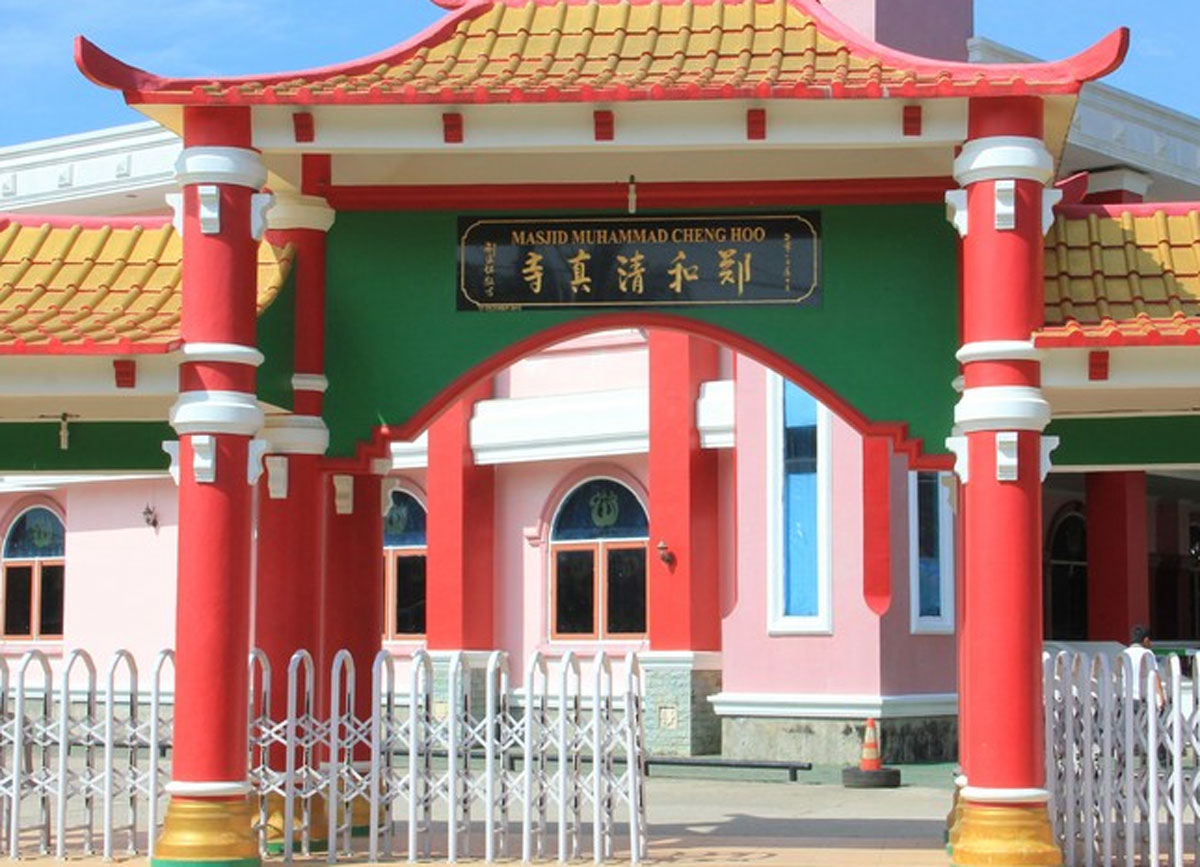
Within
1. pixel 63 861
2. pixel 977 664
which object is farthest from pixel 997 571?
pixel 63 861

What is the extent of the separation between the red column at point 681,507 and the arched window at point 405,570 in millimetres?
5002

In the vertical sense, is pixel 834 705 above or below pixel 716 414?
below

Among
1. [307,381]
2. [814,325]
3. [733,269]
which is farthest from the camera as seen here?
[307,381]

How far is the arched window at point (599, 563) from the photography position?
1032 inches

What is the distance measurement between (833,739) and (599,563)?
513 centimetres

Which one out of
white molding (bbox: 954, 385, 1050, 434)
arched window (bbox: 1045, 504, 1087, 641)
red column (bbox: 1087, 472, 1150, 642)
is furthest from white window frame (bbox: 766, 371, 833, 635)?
white molding (bbox: 954, 385, 1050, 434)

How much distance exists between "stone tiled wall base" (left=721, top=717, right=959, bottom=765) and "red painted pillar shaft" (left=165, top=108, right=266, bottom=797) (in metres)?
11.5

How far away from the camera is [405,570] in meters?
28.8

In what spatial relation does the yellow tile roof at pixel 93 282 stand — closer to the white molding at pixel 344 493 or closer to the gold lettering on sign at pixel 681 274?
the white molding at pixel 344 493

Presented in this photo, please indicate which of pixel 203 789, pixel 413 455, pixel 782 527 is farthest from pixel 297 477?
pixel 413 455

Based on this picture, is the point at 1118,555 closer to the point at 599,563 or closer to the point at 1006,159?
the point at 599,563

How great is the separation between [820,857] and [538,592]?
13.9 m

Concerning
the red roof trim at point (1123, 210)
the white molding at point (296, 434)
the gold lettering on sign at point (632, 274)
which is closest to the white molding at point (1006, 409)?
the red roof trim at point (1123, 210)

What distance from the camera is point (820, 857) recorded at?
43.6ft
